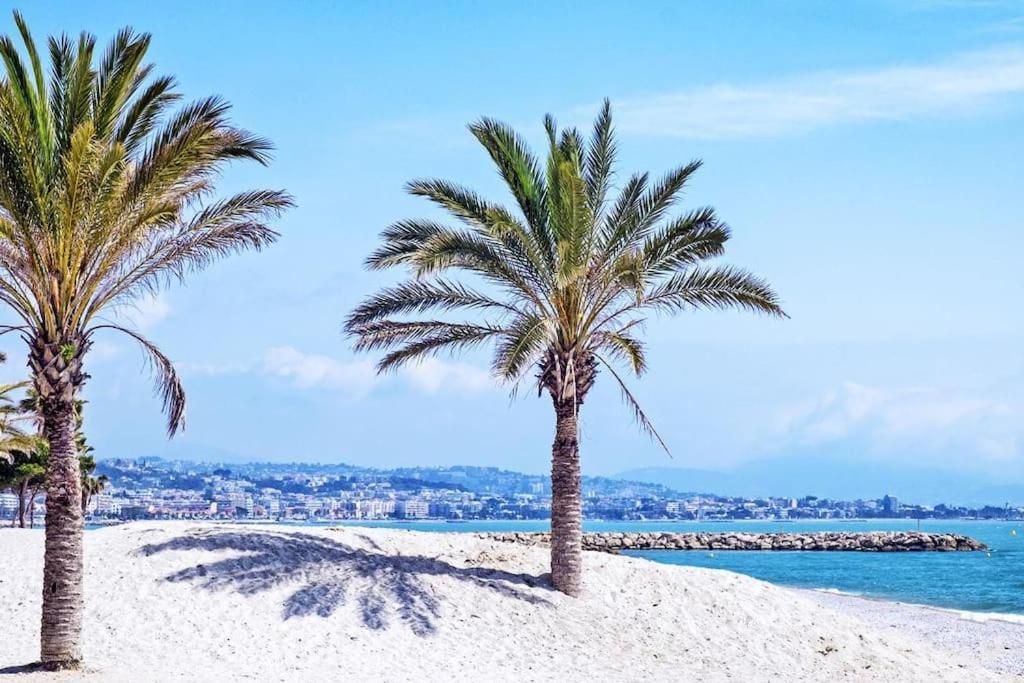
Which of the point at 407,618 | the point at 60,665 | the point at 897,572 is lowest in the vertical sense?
the point at 897,572

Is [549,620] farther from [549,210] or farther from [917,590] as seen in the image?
[917,590]

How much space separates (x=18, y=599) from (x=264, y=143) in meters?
9.68

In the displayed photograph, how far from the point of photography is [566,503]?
2325 centimetres

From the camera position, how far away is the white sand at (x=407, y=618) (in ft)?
62.8

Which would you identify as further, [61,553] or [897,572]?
[897,572]

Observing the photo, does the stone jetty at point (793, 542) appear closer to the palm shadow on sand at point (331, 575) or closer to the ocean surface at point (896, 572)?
the ocean surface at point (896, 572)

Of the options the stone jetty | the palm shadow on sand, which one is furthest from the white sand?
the stone jetty

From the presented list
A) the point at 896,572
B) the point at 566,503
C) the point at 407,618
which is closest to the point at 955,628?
the point at 566,503

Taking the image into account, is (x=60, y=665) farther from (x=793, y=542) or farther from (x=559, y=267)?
(x=793, y=542)

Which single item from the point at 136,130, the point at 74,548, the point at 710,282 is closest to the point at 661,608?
the point at 710,282

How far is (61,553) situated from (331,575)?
262 inches

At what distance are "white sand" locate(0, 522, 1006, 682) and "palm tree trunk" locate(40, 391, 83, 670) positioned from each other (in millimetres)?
620

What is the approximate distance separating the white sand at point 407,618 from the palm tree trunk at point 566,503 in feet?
1.46

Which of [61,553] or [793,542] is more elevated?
[61,553]
